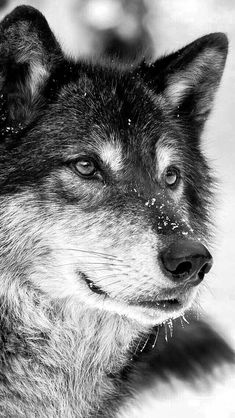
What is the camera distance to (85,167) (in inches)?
113

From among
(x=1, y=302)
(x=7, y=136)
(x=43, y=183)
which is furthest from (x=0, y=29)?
(x=1, y=302)

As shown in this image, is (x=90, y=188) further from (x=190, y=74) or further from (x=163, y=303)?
(x=190, y=74)

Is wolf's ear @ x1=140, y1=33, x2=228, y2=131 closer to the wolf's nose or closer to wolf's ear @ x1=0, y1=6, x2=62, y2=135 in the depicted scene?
wolf's ear @ x1=0, y1=6, x2=62, y2=135

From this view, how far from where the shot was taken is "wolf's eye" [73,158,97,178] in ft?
9.32

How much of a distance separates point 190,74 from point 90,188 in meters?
0.96

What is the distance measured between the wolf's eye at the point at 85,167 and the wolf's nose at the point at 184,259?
558mm

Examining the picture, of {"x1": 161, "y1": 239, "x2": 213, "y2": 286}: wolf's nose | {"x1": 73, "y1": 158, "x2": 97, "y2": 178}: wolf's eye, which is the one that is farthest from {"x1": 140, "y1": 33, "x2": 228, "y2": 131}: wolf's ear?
{"x1": 161, "y1": 239, "x2": 213, "y2": 286}: wolf's nose

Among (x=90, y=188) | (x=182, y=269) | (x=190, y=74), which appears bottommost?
(x=182, y=269)

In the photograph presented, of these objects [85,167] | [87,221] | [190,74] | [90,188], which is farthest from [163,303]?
[190,74]

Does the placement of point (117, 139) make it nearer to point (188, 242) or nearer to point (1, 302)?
point (188, 242)

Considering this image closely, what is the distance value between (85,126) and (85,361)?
1096 millimetres

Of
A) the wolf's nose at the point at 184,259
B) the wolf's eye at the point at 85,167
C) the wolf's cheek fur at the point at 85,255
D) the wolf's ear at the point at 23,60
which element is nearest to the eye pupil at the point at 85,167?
the wolf's eye at the point at 85,167

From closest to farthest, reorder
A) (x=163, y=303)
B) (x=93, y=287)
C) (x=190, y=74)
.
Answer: (x=163, y=303) < (x=93, y=287) < (x=190, y=74)

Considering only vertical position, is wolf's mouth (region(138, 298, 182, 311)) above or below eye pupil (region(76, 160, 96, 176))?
below
